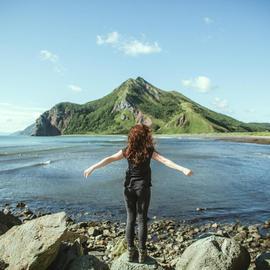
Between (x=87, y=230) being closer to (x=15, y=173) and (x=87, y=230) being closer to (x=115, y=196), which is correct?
(x=115, y=196)

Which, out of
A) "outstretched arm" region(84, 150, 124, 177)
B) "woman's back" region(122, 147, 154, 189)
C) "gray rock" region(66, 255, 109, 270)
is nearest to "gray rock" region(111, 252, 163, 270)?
"gray rock" region(66, 255, 109, 270)

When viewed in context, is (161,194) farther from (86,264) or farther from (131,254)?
(86,264)

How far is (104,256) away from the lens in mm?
15156

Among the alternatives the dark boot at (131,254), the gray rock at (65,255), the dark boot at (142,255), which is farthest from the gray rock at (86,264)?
the dark boot at (142,255)

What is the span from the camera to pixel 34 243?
32.9 ft

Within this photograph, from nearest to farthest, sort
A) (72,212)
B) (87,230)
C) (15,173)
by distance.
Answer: (87,230) < (72,212) < (15,173)

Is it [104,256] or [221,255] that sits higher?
[221,255]

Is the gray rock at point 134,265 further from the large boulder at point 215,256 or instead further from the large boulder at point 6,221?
the large boulder at point 6,221

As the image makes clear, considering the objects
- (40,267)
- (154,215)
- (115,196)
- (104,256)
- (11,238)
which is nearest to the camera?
(40,267)

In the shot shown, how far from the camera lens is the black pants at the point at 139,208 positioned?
10.4 meters

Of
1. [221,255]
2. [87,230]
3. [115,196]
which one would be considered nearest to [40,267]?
[221,255]

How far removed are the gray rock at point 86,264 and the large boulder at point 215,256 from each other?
7.52 ft

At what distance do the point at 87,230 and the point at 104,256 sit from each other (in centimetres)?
492

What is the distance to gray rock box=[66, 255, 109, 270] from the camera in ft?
33.1
